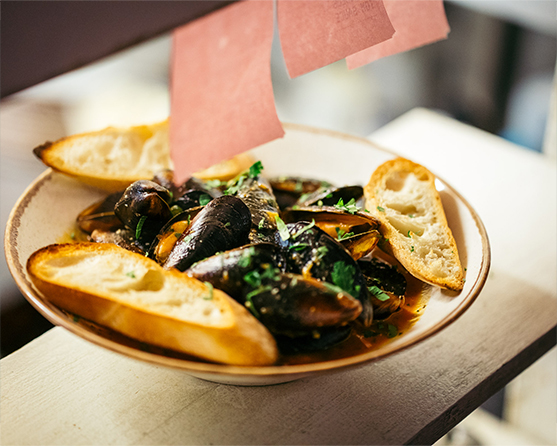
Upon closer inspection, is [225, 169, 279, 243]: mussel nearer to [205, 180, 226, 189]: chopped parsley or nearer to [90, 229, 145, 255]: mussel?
[205, 180, 226, 189]: chopped parsley

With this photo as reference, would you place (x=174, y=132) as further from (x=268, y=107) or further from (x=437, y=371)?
(x=437, y=371)

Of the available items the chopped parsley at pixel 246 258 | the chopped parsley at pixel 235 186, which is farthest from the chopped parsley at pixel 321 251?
the chopped parsley at pixel 235 186

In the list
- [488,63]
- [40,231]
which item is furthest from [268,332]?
[488,63]

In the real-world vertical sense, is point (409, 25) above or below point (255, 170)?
above

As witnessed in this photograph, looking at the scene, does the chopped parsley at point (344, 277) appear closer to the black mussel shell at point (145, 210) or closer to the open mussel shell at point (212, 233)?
the open mussel shell at point (212, 233)

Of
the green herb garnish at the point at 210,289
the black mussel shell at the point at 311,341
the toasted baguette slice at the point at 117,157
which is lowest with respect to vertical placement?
the black mussel shell at the point at 311,341

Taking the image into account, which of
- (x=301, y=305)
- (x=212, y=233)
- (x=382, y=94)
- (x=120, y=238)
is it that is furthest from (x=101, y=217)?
(x=382, y=94)

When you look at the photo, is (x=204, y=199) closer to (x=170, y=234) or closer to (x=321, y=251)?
(x=170, y=234)
